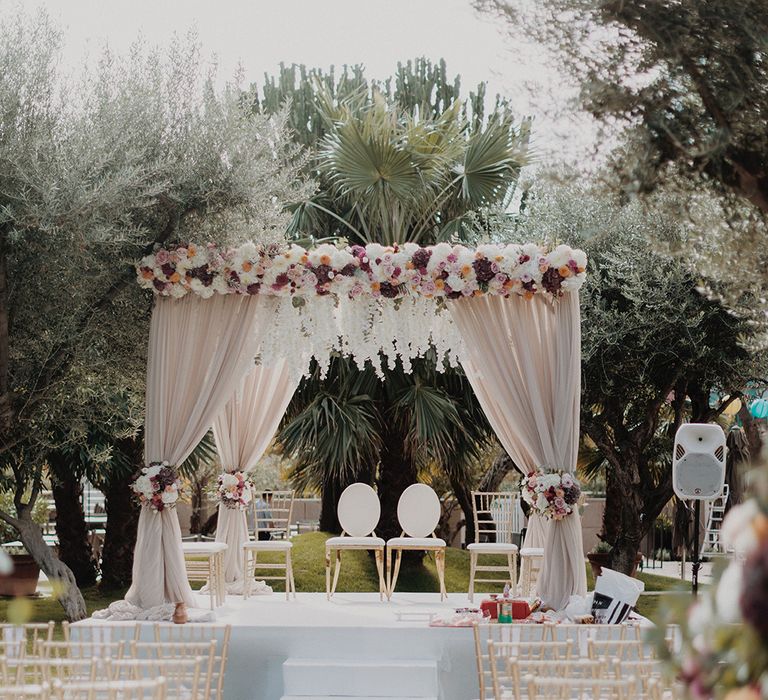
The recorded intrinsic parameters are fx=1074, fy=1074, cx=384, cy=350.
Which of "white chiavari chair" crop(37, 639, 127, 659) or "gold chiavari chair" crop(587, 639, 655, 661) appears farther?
"gold chiavari chair" crop(587, 639, 655, 661)

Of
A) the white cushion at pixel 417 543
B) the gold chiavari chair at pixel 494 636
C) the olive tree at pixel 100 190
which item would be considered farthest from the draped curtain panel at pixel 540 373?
the olive tree at pixel 100 190

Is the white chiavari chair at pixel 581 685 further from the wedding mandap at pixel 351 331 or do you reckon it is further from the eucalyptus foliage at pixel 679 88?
the wedding mandap at pixel 351 331

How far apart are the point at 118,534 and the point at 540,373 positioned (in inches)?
266

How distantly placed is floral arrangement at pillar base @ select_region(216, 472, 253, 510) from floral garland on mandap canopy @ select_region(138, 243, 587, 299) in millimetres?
1842

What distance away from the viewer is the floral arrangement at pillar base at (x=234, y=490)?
8617mm

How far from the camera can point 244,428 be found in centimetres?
875

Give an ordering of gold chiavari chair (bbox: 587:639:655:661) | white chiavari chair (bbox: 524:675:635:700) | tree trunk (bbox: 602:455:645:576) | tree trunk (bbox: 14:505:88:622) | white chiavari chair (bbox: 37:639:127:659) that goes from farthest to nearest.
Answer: tree trunk (bbox: 602:455:645:576) < tree trunk (bbox: 14:505:88:622) < gold chiavari chair (bbox: 587:639:655:661) < white chiavari chair (bbox: 37:639:127:659) < white chiavari chair (bbox: 524:675:635:700)

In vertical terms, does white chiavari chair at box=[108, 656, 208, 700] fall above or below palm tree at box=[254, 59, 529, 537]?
below

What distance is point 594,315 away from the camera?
1034cm

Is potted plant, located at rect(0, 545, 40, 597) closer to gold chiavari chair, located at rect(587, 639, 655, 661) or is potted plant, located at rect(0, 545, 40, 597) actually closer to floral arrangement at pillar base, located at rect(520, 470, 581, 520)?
floral arrangement at pillar base, located at rect(520, 470, 581, 520)

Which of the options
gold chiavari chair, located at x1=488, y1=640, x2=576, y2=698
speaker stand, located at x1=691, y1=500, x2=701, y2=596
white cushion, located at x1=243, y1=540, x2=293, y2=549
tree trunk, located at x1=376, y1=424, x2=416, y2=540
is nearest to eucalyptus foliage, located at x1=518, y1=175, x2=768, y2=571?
speaker stand, located at x1=691, y1=500, x2=701, y2=596

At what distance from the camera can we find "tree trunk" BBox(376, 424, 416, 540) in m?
11.6

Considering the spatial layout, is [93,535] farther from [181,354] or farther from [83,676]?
[83,676]

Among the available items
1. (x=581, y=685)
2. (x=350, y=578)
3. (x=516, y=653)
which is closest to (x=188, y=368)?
(x=516, y=653)
